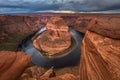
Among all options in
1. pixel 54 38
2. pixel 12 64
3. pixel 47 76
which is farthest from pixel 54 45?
pixel 12 64

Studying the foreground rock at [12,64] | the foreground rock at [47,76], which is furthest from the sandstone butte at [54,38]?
the foreground rock at [12,64]

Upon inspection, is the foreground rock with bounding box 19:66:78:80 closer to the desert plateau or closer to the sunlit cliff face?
the desert plateau

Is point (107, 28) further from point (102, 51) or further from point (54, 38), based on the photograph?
point (54, 38)

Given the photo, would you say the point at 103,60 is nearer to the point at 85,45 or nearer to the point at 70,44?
the point at 85,45

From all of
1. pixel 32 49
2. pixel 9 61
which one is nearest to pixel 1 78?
pixel 9 61

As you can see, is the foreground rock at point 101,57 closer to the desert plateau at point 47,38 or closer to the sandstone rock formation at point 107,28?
the sandstone rock formation at point 107,28

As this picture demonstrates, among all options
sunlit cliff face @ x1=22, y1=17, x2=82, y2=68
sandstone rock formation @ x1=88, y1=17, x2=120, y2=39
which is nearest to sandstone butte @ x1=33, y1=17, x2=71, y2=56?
sunlit cliff face @ x1=22, y1=17, x2=82, y2=68
